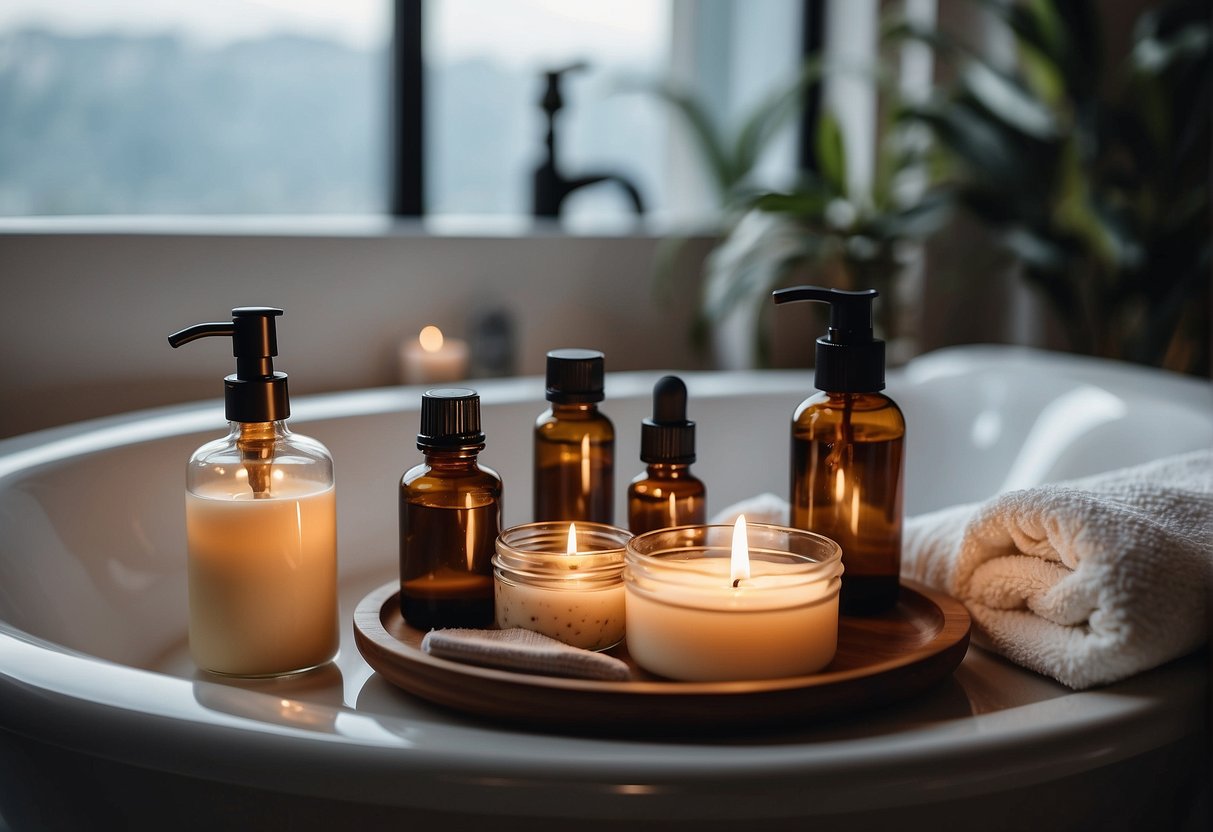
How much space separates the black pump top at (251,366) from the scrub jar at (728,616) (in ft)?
0.64

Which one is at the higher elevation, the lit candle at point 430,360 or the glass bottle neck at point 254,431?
the glass bottle neck at point 254,431

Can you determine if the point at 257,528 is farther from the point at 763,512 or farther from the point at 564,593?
the point at 763,512

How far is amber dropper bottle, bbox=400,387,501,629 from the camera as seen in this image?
58cm

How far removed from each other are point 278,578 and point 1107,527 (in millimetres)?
409

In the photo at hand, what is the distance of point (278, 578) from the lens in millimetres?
569

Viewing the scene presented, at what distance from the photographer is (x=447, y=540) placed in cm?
59

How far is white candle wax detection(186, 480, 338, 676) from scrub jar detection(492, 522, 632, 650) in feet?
0.32

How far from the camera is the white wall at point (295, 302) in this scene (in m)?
1.06

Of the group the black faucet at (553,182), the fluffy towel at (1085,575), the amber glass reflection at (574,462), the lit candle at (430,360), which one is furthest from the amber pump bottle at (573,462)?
the black faucet at (553,182)

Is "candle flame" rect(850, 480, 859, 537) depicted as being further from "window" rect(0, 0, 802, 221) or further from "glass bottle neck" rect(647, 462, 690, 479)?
"window" rect(0, 0, 802, 221)

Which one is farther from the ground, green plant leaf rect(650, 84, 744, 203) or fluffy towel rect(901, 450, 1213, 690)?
green plant leaf rect(650, 84, 744, 203)

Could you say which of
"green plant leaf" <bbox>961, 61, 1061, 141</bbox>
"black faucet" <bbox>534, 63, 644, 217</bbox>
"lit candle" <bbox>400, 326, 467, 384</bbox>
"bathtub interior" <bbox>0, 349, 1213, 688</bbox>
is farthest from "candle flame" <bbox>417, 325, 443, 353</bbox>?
"green plant leaf" <bbox>961, 61, 1061, 141</bbox>

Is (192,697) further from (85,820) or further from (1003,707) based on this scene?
(1003,707)

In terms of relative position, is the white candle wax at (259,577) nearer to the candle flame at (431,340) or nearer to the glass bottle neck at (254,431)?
the glass bottle neck at (254,431)
